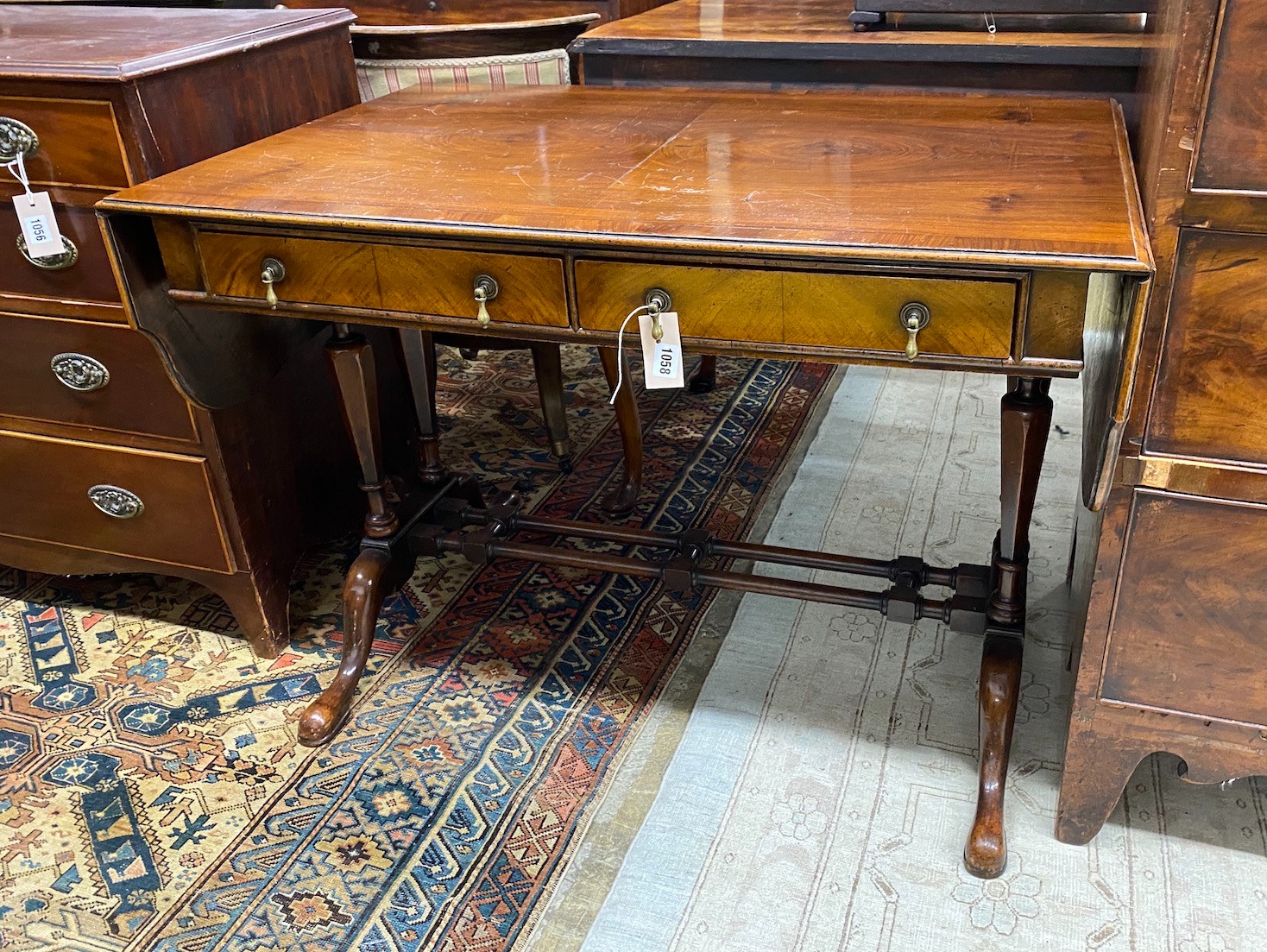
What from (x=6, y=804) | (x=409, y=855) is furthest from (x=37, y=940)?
(x=409, y=855)

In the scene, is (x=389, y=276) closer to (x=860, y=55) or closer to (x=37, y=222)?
(x=37, y=222)

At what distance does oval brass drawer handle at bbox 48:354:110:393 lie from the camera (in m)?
1.91

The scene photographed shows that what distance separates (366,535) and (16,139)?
849 mm

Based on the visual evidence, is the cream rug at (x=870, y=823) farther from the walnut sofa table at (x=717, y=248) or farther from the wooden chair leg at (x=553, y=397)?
the wooden chair leg at (x=553, y=397)

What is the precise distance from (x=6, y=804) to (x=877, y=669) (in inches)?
58.4

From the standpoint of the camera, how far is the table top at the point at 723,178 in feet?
4.11

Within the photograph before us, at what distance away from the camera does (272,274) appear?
151cm

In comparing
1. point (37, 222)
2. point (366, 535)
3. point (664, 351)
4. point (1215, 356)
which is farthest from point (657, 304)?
A: point (37, 222)

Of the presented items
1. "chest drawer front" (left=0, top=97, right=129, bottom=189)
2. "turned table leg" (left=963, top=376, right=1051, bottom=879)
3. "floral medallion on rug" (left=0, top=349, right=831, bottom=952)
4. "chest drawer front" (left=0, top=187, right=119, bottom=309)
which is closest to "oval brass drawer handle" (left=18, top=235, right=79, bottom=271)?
"chest drawer front" (left=0, top=187, right=119, bottom=309)

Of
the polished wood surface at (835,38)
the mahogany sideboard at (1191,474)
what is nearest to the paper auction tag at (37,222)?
the polished wood surface at (835,38)

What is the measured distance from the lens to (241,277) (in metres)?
1.54

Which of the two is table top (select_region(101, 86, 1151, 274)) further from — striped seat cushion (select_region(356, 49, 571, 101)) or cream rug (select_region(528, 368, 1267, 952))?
cream rug (select_region(528, 368, 1267, 952))

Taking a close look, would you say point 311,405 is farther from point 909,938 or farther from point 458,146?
point 909,938

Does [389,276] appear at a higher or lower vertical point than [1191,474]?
higher
